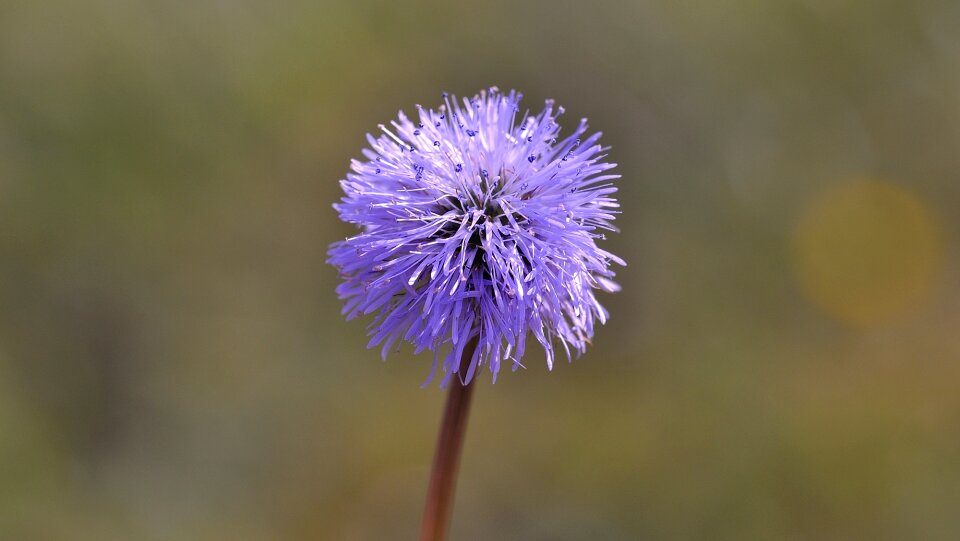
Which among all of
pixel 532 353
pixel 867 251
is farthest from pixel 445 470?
pixel 867 251

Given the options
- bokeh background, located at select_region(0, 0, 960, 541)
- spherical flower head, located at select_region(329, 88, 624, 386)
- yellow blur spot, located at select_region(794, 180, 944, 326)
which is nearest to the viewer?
spherical flower head, located at select_region(329, 88, 624, 386)

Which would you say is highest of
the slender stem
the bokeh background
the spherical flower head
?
the bokeh background

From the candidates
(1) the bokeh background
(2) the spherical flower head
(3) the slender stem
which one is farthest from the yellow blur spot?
(3) the slender stem

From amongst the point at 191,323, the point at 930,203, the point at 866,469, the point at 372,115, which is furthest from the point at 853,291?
the point at 191,323

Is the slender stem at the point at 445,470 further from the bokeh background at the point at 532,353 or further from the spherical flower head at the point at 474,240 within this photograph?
the bokeh background at the point at 532,353

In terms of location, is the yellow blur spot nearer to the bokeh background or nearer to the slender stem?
the bokeh background

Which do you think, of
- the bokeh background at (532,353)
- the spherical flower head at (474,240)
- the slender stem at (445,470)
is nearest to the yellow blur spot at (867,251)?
the bokeh background at (532,353)

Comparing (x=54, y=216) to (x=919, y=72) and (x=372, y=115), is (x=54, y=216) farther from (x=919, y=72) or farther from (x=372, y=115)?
(x=919, y=72)
